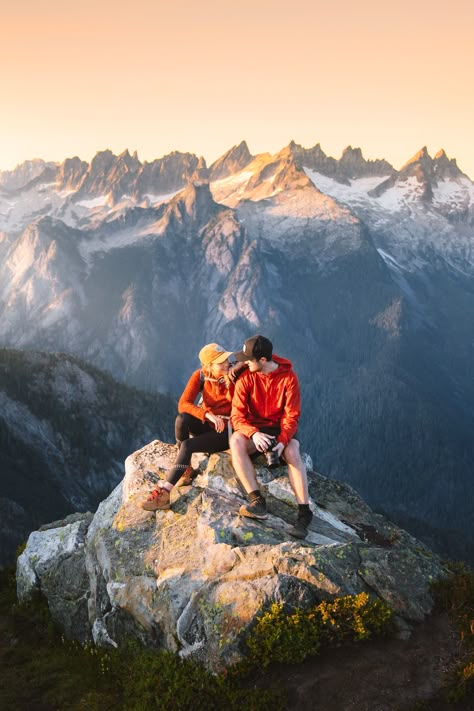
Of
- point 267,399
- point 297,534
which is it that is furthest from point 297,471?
point 267,399

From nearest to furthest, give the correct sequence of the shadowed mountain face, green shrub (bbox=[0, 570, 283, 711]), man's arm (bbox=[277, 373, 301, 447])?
green shrub (bbox=[0, 570, 283, 711]), man's arm (bbox=[277, 373, 301, 447]), the shadowed mountain face

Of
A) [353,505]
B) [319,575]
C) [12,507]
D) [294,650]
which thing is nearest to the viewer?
[294,650]

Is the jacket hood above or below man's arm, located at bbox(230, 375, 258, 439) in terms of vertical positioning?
above

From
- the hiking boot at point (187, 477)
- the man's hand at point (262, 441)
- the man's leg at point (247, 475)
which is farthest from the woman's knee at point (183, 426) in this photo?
the man's hand at point (262, 441)

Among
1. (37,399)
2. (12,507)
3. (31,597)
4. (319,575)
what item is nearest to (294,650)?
(319,575)

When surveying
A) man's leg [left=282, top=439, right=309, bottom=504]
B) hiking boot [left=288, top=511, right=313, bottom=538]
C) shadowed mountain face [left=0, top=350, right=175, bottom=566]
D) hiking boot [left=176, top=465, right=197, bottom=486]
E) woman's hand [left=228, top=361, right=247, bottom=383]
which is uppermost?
woman's hand [left=228, top=361, right=247, bottom=383]

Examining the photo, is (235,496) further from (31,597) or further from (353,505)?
(31,597)

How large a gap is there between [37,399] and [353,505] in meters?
184

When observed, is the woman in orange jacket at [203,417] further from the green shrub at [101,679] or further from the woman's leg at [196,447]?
the green shrub at [101,679]

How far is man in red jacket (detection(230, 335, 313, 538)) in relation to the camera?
Answer: 635 inches

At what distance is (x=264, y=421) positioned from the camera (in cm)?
1706

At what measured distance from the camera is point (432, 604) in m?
13.9

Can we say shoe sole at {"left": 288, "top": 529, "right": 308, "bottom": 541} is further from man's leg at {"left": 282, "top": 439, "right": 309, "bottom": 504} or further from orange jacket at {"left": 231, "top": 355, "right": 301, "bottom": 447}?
orange jacket at {"left": 231, "top": 355, "right": 301, "bottom": 447}

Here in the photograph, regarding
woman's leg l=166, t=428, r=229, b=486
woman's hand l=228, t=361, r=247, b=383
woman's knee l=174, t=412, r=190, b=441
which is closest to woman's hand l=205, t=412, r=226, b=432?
woman's leg l=166, t=428, r=229, b=486
